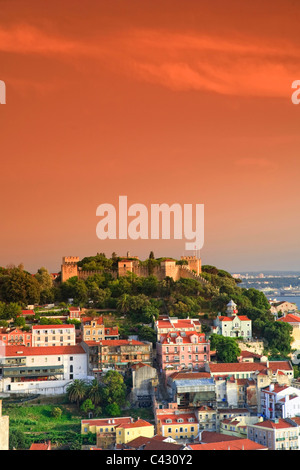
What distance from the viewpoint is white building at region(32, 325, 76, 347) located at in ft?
63.7

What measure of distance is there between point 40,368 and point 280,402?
6.73 meters

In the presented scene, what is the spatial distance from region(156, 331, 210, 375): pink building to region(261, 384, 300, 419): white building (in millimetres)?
2515

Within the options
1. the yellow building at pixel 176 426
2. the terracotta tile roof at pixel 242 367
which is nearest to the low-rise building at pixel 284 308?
the terracotta tile roof at pixel 242 367

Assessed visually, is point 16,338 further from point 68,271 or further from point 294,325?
point 294,325

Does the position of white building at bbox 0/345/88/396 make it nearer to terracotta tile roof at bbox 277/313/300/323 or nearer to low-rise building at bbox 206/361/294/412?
low-rise building at bbox 206/361/294/412

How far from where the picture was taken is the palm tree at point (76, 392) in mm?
16844

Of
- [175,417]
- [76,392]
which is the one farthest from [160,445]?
[76,392]

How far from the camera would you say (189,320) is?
20.2 m

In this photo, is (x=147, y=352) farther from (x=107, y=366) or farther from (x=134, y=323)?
(x=134, y=323)

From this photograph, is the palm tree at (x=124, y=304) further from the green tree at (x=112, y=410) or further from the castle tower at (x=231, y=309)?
the green tree at (x=112, y=410)

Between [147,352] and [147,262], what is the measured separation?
26.7ft

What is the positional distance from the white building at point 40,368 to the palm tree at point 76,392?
66cm
